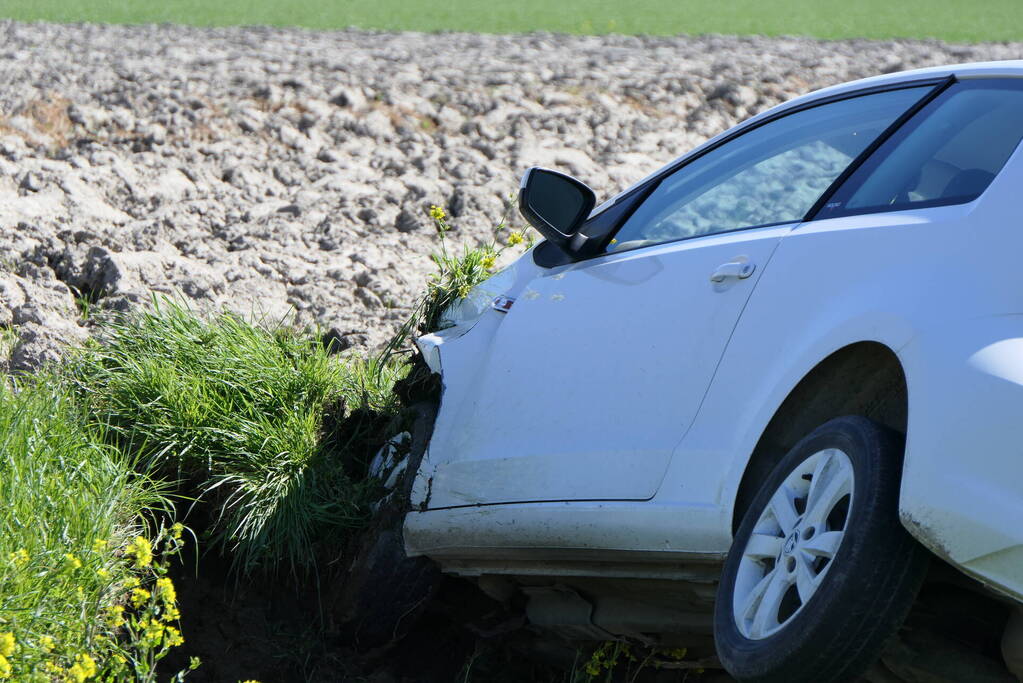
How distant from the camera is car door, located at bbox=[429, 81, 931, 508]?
9.33 ft

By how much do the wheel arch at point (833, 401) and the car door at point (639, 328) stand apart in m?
0.21

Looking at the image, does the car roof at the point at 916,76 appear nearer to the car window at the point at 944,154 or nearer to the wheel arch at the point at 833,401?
the car window at the point at 944,154

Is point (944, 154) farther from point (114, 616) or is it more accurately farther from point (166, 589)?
point (114, 616)

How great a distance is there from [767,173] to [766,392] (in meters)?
0.92

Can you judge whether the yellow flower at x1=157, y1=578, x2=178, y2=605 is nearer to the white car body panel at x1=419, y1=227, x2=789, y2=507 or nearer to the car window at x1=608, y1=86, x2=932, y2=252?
the white car body panel at x1=419, y1=227, x2=789, y2=507

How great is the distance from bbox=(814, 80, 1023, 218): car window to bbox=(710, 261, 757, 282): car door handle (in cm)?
21

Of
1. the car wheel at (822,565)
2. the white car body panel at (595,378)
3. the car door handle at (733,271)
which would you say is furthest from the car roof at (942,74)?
the car wheel at (822,565)

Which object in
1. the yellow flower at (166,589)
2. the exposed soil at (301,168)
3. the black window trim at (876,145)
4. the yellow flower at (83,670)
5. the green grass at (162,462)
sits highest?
the black window trim at (876,145)

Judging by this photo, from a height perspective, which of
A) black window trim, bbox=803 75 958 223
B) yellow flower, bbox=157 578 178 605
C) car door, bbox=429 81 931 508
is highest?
A: black window trim, bbox=803 75 958 223

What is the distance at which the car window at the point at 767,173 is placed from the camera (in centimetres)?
298

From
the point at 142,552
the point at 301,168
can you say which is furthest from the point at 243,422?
the point at 301,168

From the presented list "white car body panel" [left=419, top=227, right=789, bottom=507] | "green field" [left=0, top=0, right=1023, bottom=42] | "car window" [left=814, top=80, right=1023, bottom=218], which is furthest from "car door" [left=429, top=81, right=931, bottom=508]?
"green field" [left=0, top=0, right=1023, bottom=42]

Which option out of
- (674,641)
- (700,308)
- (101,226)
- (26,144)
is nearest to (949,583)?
(700,308)

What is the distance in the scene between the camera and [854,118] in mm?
3074
